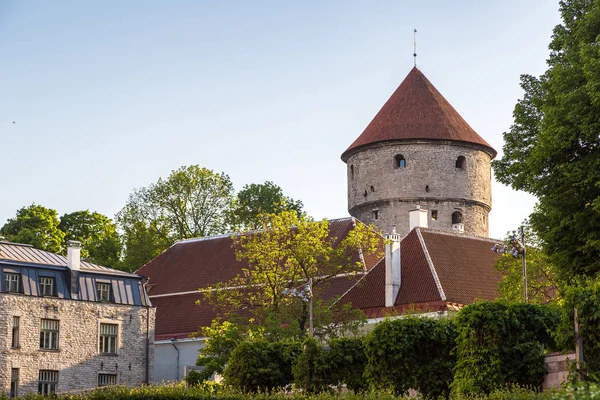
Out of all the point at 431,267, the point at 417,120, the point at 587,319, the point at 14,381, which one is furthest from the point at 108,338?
the point at 587,319

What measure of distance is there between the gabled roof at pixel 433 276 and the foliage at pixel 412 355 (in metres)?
18.9

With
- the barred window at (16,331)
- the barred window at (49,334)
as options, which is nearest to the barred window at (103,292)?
the barred window at (49,334)

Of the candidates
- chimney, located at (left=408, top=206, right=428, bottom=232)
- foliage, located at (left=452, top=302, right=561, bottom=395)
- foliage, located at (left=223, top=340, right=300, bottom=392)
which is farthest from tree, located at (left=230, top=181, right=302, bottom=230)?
foliage, located at (left=452, top=302, right=561, bottom=395)

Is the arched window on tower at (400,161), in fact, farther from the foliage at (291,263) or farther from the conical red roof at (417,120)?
the foliage at (291,263)

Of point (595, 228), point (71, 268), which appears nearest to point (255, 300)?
point (71, 268)

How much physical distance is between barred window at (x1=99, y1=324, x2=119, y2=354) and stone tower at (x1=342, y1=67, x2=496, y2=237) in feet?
63.2

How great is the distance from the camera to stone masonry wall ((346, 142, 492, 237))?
70000 millimetres

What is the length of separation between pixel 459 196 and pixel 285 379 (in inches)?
1374

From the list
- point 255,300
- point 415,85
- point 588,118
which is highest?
point 415,85

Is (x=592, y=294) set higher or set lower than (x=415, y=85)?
lower

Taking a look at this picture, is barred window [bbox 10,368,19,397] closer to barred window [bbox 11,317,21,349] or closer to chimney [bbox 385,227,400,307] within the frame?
barred window [bbox 11,317,21,349]

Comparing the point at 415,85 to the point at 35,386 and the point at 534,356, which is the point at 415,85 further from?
the point at 534,356

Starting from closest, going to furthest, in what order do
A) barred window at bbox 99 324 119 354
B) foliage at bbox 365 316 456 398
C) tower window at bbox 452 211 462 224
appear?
foliage at bbox 365 316 456 398 < barred window at bbox 99 324 119 354 < tower window at bbox 452 211 462 224

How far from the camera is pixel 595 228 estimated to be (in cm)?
3509
